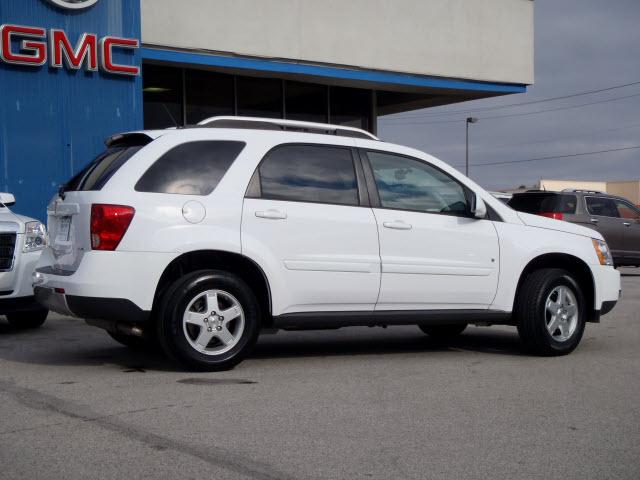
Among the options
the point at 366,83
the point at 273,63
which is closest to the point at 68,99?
the point at 273,63

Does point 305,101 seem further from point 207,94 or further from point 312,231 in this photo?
point 312,231

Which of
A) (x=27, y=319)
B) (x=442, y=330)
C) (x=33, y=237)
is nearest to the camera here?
(x=442, y=330)

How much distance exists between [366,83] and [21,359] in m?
14.1

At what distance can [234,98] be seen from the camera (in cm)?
1998

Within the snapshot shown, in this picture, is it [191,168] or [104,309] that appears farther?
[191,168]

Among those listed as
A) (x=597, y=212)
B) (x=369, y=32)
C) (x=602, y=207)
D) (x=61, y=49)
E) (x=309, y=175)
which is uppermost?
(x=369, y=32)

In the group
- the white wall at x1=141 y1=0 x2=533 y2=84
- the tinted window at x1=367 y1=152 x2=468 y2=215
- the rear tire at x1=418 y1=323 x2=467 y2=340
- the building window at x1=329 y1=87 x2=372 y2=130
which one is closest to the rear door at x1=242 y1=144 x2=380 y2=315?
the tinted window at x1=367 y1=152 x2=468 y2=215

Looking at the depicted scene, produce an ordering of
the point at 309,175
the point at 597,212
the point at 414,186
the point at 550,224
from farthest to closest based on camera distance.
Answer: the point at 597,212, the point at 550,224, the point at 414,186, the point at 309,175

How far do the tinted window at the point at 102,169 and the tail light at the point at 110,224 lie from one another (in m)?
0.30

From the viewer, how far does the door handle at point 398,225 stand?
7320mm

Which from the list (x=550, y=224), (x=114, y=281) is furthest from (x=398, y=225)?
(x=114, y=281)

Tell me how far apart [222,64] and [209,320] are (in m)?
11.9

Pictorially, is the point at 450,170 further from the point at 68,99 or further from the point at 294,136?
the point at 68,99

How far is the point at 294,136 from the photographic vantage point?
290 inches
